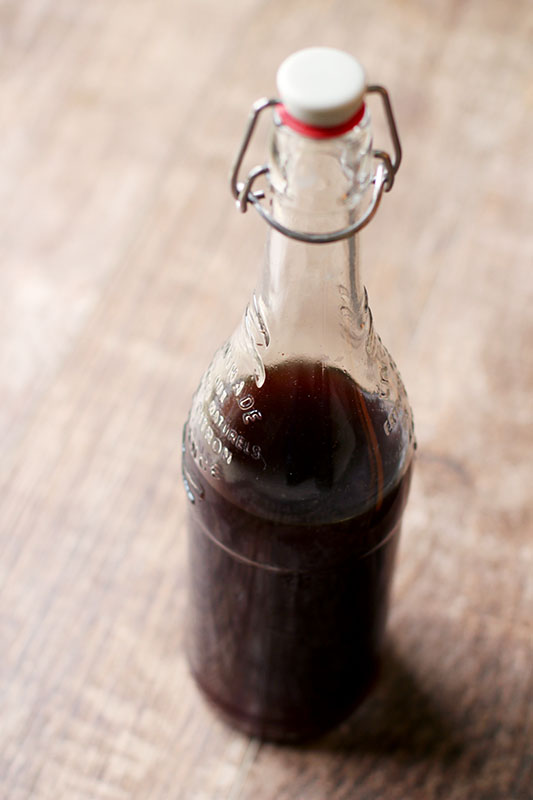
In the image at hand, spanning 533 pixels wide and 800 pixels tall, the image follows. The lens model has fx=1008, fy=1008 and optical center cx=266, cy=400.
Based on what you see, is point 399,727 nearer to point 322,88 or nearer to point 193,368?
point 193,368

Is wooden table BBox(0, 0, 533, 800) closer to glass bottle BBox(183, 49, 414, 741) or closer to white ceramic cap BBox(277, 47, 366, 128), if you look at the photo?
glass bottle BBox(183, 49, 414, 741)

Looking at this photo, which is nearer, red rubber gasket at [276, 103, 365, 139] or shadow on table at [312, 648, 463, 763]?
red rubber gasket at [276, 103, 365, 139]

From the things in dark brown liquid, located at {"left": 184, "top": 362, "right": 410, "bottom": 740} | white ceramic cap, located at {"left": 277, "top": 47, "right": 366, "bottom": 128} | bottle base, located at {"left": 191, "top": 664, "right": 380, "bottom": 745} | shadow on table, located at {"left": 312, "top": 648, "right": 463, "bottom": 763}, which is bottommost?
bottle base, located at {"left": 191, "top": 664, "right": 380, "bottom": 745}

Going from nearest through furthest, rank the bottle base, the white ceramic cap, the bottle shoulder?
the white ceramic cap
the bottle shoulder
the bottle base

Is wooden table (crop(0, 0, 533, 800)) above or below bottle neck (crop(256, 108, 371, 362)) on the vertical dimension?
below

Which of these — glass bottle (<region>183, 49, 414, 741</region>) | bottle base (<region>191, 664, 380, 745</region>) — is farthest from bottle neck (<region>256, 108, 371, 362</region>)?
bottle base (<region>191, 664, 380, 745</region>)

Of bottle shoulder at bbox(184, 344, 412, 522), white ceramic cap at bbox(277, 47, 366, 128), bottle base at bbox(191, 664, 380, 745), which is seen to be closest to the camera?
white ceramic cap at bbox(277, 47, 366, 128)

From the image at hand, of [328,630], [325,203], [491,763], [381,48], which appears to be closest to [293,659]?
[328,630]

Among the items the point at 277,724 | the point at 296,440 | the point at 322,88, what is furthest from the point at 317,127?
the point at 277,724
